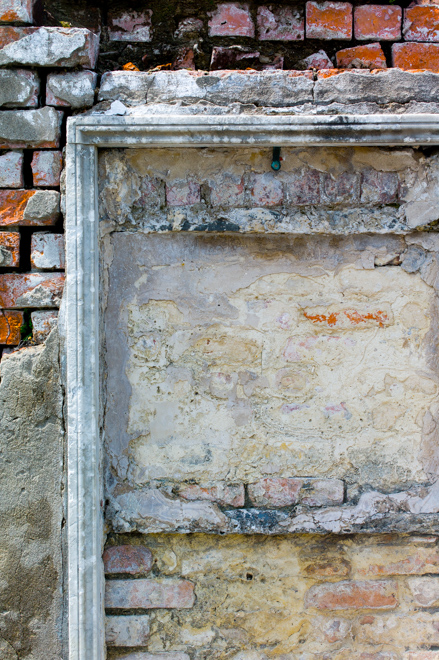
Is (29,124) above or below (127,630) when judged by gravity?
A: above

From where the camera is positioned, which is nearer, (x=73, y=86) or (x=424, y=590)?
(x=73, y=86)

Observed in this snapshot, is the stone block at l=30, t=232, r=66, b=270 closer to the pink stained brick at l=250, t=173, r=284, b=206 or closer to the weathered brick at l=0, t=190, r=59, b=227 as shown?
the weathered brick at l=0, t=190, r=59, b=227

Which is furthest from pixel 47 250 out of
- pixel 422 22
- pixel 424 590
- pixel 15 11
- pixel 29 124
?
pixel 424 590

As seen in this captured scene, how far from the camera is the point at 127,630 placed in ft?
4.87

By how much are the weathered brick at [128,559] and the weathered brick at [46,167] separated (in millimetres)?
1205

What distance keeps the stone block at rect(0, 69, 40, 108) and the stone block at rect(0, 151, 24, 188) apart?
15 cm

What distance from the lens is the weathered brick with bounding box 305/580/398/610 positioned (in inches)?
59.4

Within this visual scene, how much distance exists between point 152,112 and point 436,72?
0.92 meters

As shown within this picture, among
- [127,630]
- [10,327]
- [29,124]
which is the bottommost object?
[127,630]

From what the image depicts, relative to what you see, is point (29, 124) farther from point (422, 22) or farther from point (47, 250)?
Answer: point (422, 22)

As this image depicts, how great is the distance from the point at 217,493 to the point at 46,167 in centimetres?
119

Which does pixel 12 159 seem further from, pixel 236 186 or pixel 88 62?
pixel 236 186

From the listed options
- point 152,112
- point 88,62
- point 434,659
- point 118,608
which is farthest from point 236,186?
point 434,659

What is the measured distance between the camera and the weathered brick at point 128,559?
4.88 ft
